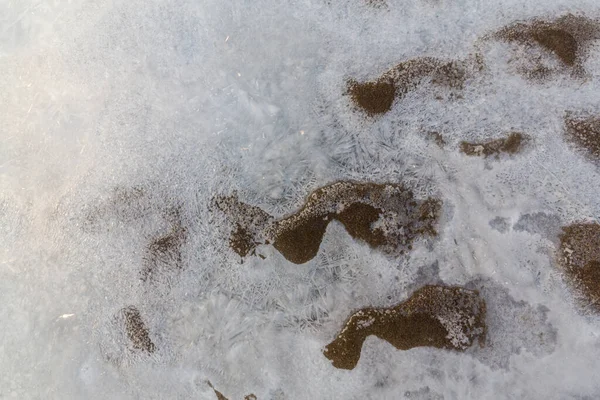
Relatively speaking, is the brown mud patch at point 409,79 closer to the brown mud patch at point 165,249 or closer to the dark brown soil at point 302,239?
the dark brown soil at point 302,239

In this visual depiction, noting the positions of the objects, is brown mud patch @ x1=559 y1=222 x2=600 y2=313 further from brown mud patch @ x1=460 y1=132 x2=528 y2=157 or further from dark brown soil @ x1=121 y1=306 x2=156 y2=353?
dark brown soil @ x1=121 y1=306 x2=156 y2=353

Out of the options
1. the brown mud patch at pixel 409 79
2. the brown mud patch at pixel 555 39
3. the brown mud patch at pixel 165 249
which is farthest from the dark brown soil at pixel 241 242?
the brown mud patch at pixel 555 39

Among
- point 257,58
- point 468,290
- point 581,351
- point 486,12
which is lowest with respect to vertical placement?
point 581,351

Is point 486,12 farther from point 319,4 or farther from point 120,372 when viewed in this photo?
point 120,372

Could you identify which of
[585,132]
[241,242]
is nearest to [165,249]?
[241,242]

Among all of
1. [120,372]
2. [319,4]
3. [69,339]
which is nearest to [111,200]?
[69,339]

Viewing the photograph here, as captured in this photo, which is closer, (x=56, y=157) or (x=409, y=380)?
(x=409, y=380)
